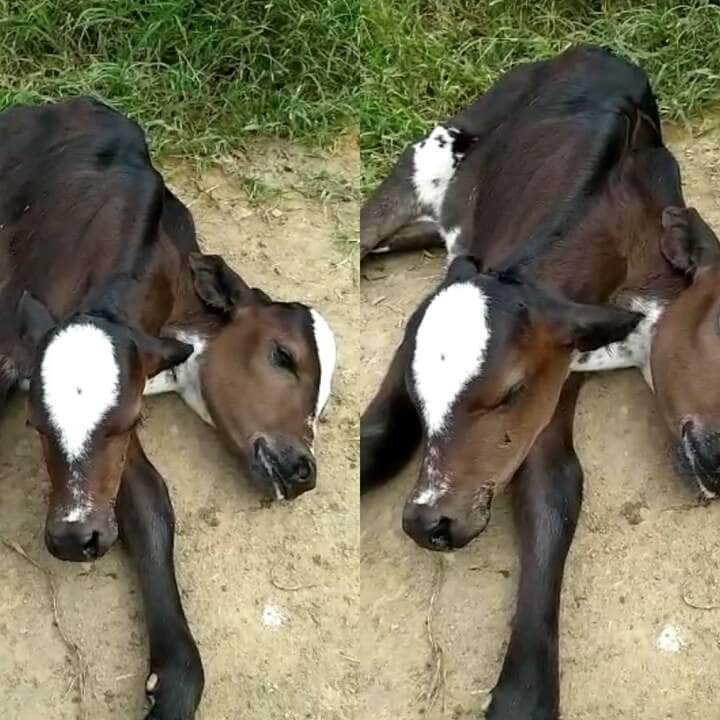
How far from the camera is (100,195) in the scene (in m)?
4.84

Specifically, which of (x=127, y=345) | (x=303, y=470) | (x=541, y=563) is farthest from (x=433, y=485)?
(x=127, y=345)

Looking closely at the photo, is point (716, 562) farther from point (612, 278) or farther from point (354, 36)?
point (354, 36)

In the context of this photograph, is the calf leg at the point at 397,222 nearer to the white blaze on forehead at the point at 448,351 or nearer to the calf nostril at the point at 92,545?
the white blaze on forehead at the point at 448,351

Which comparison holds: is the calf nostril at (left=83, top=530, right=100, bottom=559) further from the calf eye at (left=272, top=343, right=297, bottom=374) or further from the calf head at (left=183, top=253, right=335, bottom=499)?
the calf eye at (left=272, top=343, right=297, bottom=374)

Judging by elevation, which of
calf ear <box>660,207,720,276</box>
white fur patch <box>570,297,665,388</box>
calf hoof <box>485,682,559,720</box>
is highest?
calf ear <box>660,207,720,276</box>

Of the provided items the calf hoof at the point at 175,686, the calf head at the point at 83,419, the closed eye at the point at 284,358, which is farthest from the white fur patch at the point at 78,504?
the closed eye at the point at 284,358

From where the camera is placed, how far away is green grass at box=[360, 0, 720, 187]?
227 inches

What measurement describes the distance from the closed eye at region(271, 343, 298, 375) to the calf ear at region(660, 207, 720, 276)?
3.76 feet

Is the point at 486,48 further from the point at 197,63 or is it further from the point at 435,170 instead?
the point at 197,63

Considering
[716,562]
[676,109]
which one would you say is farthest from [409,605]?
[676,109]

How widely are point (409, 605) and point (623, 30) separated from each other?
2.64 metres

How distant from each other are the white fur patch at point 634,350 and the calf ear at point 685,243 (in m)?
Answer: 0.14

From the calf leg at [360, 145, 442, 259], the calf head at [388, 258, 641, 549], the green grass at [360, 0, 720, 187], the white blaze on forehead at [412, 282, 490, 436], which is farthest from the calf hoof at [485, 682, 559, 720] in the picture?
the green grass at [360, 0, 720, 187]

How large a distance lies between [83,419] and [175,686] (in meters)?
0.76
